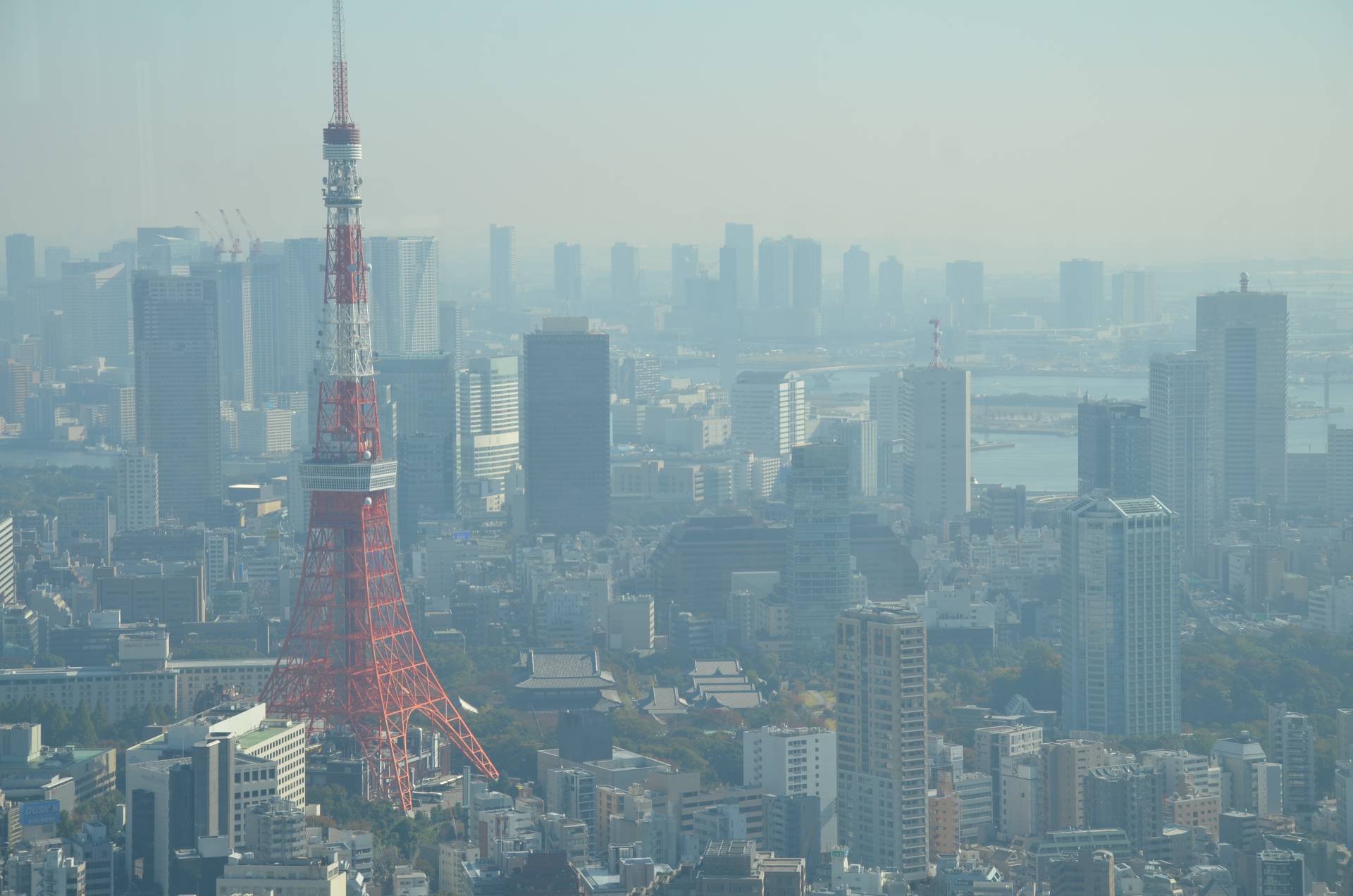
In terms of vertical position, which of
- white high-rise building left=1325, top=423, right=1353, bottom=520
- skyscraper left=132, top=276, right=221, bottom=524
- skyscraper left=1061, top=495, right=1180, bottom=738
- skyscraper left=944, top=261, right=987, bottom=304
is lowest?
skyscraper left=1061, top=495, right=1180, bottom=738

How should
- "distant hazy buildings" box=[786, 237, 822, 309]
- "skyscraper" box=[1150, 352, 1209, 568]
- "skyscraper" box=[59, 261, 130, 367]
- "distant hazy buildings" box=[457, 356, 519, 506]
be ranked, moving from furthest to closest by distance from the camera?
"distant hazy buildings" box=[786, 237, 822, 309] < "distant hazy buildings" box=[457, 356, 519, 506] < "skyscraper" box=[59, 261, 130, 367] < "skyscraper" box=[1150, 352, 1209, 568]

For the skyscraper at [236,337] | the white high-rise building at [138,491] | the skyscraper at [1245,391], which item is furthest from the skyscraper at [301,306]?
the skyscraper at [1245,391]

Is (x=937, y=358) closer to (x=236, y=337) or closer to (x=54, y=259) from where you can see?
(x=236, y=337)

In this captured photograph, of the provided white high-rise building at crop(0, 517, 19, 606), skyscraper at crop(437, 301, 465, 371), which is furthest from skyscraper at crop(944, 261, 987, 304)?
white high-rise building at crop(0, 517, 19, 606)

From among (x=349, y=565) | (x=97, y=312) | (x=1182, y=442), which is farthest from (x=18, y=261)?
(x=1182, y=442)

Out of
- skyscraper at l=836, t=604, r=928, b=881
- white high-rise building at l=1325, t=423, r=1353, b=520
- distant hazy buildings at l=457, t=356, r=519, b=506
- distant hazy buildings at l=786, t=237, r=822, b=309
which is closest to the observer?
skyscraper at l=836, t=604, r=928, b=881

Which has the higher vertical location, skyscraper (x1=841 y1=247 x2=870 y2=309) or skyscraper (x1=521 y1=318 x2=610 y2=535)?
skyscraper (x1=841 y1=247 x2=870 y2=309)

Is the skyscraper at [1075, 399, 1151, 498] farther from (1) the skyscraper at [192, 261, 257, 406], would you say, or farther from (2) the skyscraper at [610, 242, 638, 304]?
(1) the skyscraper at [192, 261, 257, 406]
